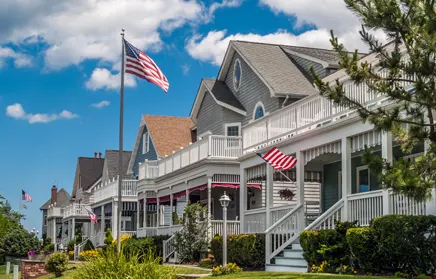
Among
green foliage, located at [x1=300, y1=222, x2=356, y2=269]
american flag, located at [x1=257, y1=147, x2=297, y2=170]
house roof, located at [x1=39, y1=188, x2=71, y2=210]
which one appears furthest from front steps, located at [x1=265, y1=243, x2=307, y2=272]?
house roof, located at [x1=39, y1=188, x2=71, y2=210]

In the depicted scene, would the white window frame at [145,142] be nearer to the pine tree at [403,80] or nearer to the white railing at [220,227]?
the white railing at [220,227]

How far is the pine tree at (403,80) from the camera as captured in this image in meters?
12.7

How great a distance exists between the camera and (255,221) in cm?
2523

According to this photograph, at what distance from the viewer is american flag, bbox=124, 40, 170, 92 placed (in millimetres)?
24219

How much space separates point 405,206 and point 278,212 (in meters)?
7.11

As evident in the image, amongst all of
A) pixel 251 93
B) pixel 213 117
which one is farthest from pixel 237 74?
pixel 213 117

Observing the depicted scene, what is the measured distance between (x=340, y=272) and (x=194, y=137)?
30.6 m

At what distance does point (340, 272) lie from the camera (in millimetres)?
17781

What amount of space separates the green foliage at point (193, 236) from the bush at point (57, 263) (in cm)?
602

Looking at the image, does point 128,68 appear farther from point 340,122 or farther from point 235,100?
point 235,100

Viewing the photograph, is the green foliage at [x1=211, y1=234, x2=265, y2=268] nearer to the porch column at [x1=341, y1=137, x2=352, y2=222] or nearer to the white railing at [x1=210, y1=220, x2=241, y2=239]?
the white railing at [x1=210, y1=220, x2=241, y2=239]

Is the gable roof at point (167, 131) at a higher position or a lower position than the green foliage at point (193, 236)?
higher

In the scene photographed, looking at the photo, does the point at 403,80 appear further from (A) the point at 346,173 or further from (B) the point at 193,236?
(B) the point at 193,236

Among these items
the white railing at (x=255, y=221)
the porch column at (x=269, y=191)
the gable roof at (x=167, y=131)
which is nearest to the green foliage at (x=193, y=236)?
the white railing at (x=255, y=221)
